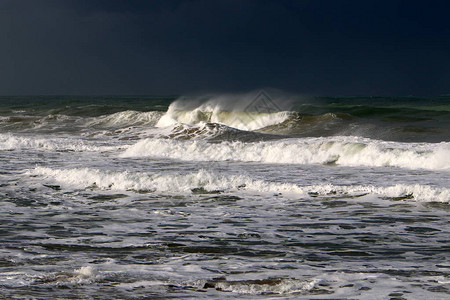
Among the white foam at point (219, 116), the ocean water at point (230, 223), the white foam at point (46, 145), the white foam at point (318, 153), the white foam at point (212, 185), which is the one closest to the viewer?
the ocean water at point (230, 223)

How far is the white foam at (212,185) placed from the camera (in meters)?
11.2

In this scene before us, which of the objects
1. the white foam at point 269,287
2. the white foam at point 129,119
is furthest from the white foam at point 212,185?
the white foam at point 129,119

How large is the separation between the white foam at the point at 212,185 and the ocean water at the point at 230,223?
37 mm

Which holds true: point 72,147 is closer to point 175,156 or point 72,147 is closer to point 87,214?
point 175,156

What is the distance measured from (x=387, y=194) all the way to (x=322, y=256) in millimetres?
4785

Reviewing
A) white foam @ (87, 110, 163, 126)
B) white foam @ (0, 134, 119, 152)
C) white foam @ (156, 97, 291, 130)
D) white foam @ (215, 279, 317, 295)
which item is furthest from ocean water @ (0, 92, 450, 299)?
white foam @ (87, 110, 163, 126)

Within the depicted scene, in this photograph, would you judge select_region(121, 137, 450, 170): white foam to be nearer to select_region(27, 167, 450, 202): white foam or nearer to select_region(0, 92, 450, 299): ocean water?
select_region(0, 92, 450, 299): ocean water

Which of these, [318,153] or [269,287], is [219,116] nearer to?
[318,153]

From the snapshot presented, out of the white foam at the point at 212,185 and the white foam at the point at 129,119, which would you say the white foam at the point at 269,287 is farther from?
the white foam at the point at 129,119

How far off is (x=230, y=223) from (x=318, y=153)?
944 centimetres

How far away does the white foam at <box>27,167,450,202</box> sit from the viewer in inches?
440

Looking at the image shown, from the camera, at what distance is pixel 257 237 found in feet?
25.9

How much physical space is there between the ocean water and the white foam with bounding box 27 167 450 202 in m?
0.04

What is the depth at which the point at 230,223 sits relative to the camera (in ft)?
29.3
